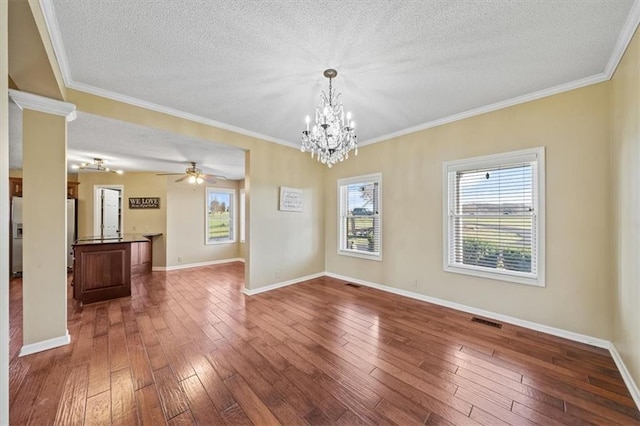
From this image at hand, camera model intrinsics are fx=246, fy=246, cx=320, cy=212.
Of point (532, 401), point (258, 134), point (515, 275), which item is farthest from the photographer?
point (258, 134)

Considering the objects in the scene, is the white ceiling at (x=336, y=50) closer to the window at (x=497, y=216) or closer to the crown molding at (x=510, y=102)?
the crown molding at (x=510, y=102)

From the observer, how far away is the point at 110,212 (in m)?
6.42

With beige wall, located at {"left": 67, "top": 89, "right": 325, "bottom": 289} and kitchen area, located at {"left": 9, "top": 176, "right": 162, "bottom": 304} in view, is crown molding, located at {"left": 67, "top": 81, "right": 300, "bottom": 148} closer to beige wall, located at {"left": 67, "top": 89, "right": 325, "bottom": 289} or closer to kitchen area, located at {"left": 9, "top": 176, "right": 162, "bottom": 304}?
beige wall, located at {"left": 67, "top": 89, "right": 325, "bottom": 289}

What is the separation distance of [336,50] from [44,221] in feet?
10.4

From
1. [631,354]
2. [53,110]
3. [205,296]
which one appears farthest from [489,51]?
[205,296]

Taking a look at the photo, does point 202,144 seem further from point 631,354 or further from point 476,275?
point 631,354

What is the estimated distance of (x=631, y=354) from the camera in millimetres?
1923

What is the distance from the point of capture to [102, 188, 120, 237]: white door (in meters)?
6.34

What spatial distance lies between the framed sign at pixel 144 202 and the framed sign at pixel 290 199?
3870mm

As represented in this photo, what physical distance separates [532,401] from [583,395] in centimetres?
43

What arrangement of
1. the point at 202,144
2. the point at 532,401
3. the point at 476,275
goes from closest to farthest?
the point at 532,401
the point at 476,275
the point at 202,144

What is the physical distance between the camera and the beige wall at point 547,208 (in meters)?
2.50

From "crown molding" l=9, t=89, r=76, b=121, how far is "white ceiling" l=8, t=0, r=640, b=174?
0.94 ft

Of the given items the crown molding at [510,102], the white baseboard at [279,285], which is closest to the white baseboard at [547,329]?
the white baseboard at [279,285]
